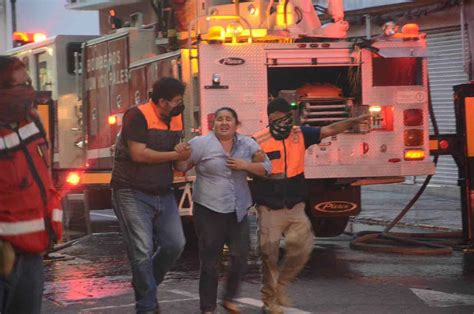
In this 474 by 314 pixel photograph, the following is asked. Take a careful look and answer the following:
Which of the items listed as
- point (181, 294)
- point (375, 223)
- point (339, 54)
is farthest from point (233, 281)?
point (375, 223)

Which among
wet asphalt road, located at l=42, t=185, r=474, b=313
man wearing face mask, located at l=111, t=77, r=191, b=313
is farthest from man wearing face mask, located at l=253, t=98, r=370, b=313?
man wearing face mask, located at l=111, t=77, r=191, b=313

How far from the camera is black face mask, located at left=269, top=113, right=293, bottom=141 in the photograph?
26.2ft

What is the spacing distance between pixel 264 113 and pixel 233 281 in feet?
11.8

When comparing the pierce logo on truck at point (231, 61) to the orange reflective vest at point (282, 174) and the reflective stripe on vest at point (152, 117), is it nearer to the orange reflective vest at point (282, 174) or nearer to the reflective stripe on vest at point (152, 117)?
the orange reflective vest at point (282, 174)

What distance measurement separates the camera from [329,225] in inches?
505

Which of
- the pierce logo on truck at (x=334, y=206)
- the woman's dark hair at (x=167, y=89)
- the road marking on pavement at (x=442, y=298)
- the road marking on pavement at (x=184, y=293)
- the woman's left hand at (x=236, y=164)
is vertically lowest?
the road marking on pavement at (x=442, y=298)

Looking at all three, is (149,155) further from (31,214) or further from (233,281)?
(31,214)

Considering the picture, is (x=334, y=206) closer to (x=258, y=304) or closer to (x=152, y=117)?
(x=258, y=304)

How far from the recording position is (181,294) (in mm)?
8797

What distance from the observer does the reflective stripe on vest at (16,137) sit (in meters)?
4.87

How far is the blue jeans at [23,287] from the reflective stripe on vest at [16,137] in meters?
0.51

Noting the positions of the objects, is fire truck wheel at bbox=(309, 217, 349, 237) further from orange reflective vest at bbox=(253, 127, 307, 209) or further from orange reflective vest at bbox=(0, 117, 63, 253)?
orange reflective vest at bbox=(0, 117, 63, 253)

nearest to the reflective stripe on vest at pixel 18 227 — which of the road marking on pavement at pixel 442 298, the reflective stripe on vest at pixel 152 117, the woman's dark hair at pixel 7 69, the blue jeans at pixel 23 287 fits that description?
the blue jeans at pixel 23 287

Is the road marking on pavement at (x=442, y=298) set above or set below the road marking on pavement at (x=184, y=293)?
below
